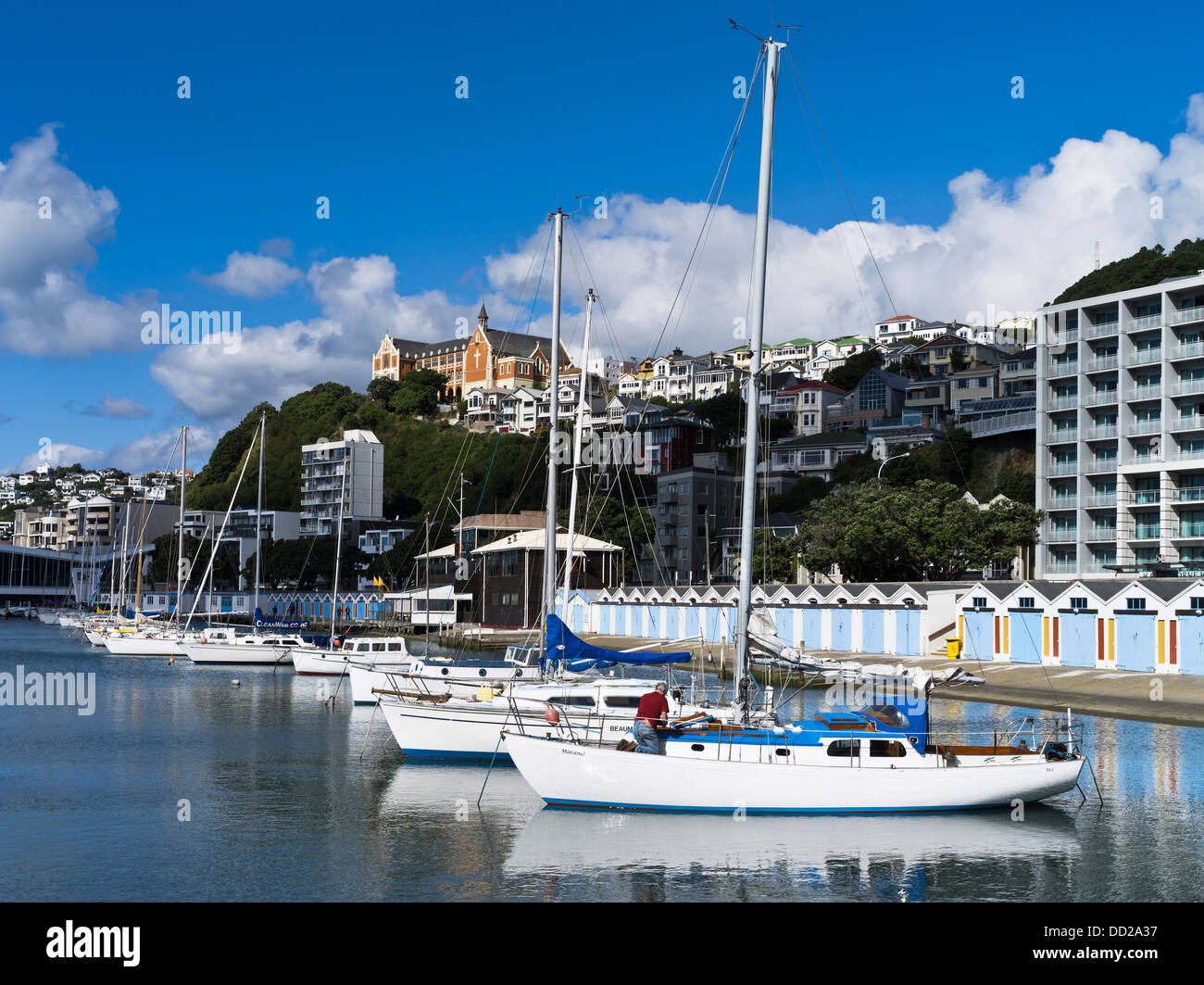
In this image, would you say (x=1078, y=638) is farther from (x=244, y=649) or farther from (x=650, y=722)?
(x=244, y=649)

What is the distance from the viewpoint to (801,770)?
86.3 ft

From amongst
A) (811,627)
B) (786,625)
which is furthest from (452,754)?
(786,625)

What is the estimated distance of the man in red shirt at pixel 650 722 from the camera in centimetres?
2730

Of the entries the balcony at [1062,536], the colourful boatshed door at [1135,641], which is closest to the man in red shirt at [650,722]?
the colourful boatshed door at [1135,641]

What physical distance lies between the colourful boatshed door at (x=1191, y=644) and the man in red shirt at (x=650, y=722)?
110 feet

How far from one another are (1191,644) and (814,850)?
1368 inches

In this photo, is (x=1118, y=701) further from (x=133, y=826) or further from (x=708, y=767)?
(x=133, y=826)

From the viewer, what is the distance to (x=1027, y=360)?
5576 inches

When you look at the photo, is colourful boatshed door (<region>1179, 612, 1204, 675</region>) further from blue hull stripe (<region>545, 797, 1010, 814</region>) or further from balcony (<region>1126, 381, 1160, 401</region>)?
balcony (<region>1126, 381, 1160, 401</region>)

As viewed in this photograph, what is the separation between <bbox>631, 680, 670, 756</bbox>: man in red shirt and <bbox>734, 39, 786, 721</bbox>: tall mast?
200 centimetres

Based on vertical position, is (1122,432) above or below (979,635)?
above

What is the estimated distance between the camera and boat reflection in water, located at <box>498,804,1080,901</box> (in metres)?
21.8

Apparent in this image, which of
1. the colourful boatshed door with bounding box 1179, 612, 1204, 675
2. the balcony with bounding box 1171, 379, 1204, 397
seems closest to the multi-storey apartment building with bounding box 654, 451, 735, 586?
the balcony with bounding box 1171, 379, 1204, 397

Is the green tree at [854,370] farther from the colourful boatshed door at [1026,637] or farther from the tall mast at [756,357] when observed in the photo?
the tall mast at [756,357]
